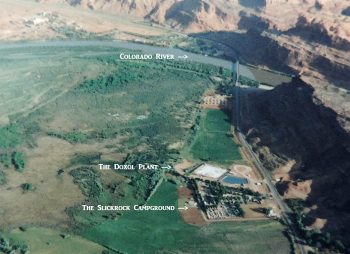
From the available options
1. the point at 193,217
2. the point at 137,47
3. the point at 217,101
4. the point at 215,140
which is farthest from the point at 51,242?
the point at 137,47

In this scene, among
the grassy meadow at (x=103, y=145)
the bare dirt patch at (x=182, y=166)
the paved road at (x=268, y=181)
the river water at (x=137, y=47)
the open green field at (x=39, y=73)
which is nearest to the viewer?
the grassy meadow at (x=103, y=145)

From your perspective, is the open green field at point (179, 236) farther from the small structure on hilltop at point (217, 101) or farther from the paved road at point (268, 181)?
the small structure on hilltop at point (217, 101)

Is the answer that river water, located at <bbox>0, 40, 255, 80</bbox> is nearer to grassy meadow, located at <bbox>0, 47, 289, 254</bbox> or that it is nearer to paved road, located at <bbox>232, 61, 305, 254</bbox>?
grassy meadow, located at <bbox>0, 47, 289, 254</bbox>

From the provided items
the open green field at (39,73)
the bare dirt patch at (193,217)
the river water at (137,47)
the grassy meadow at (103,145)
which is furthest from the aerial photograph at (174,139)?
the river water at (137,47)

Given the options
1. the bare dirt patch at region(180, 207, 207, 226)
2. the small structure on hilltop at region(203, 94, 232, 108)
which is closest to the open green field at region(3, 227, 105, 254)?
the bare dirt patch at region(180, 207, 207, 226)

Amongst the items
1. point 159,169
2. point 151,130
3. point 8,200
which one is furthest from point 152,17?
point 8,200

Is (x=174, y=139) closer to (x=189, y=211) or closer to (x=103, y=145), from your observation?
(x=103, y=145)
